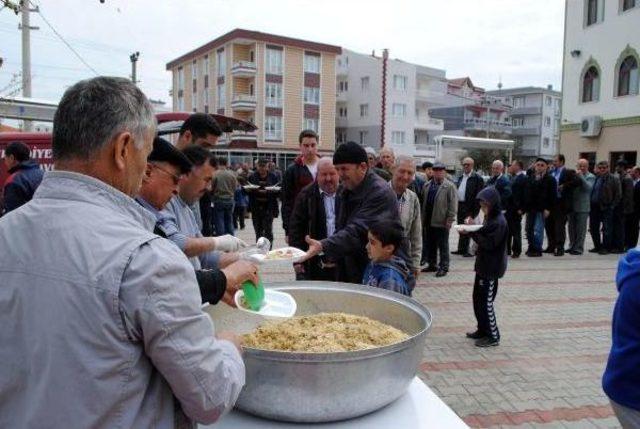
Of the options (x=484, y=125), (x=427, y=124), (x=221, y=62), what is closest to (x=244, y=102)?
(x=221, y=62)

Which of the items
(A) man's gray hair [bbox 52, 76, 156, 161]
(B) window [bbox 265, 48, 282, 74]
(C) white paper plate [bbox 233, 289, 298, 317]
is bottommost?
(C) white paper plate [bbox 233, 289, 298, 317]

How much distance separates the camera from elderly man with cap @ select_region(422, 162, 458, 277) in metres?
8.61

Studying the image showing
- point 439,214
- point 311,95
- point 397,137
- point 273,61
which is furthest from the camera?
point 397,137

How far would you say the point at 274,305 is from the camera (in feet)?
6.51

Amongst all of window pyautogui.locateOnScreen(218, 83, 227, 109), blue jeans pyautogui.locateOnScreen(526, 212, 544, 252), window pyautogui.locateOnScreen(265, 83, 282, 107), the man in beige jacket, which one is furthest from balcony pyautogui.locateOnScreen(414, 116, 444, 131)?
the man in beige jacket

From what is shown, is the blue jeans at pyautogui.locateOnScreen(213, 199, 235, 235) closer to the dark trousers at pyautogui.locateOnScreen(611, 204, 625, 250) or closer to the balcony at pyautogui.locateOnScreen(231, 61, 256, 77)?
the dark trousers at pyautogui.locateOnScreen(611, 204, 625, 250)

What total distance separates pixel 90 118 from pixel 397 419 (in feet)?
4.51

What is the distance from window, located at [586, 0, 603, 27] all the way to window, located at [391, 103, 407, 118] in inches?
1067

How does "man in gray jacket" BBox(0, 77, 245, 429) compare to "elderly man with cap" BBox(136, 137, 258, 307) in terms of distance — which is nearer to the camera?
"man in gray jacket" BBox(0, 77, 245, 429)

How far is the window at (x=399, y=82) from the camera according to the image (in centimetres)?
4962

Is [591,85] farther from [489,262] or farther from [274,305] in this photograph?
[274,305]

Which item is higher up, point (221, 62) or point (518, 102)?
point (518, 102)

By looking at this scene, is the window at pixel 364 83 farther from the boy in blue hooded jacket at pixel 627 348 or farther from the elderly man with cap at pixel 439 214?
the boy in blue hooded jacket at pixel 627 348

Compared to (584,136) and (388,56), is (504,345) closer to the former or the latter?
(584,136)
